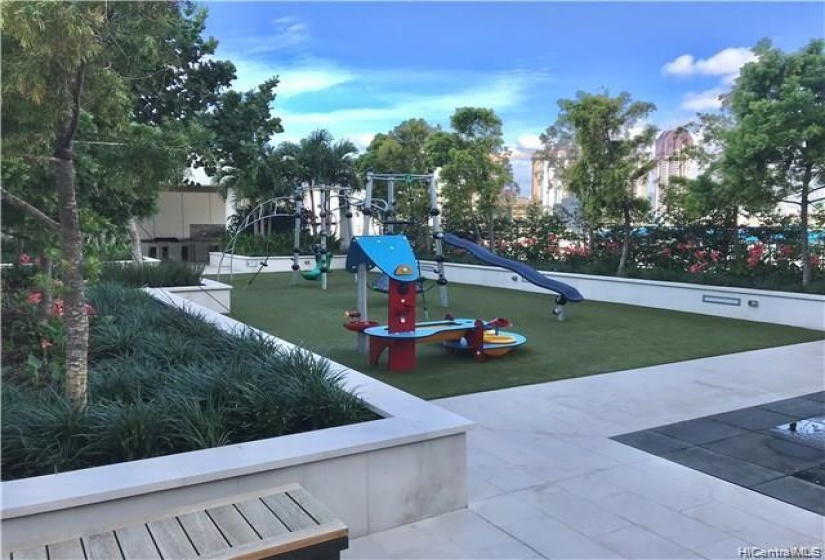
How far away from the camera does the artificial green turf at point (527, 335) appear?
6.51 m

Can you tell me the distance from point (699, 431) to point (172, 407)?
3683 mm

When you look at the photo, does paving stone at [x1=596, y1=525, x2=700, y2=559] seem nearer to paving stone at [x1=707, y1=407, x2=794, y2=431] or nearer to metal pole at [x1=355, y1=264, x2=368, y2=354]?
paving stone at [x1=707, y1=407, x2=794, y2=431]

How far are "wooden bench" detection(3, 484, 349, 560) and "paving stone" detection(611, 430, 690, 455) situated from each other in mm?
2744

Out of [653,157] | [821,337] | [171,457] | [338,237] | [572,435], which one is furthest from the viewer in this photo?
[338,237]

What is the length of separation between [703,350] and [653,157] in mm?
5656

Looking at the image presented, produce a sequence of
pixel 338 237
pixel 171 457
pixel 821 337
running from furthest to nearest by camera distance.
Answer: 1. pixel 338 237
2. pixel 821 337
3. pixel 171 457

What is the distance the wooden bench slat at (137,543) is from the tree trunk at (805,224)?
994cm

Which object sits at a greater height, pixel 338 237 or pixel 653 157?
pixel 653 157

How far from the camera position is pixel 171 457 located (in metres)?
2.93

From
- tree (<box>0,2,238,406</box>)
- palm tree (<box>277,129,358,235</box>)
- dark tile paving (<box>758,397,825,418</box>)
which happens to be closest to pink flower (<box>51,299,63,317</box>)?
tree (<box>0,2,238,406</box>)

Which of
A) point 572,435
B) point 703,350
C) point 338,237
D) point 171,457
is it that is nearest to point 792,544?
point 572,435

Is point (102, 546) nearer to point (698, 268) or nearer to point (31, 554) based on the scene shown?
point (31, 554)

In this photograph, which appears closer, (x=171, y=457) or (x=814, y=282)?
(x=171, y=457)

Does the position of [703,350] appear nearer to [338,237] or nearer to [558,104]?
[558,104]
